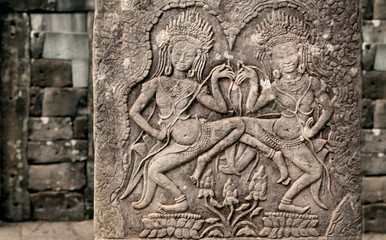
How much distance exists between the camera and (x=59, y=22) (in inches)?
254

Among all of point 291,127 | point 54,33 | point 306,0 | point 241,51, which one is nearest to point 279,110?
point 291,127

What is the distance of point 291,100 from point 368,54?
264 cm

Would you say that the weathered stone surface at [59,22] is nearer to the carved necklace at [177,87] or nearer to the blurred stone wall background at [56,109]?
the blurred stone wall background at [56,109]

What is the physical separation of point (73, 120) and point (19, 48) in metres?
0.96

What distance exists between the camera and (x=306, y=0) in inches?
162

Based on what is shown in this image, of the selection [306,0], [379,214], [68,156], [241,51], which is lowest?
[379,214]

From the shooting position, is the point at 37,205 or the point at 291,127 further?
the point at 37,205

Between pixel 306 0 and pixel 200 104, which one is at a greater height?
pixel 306 0

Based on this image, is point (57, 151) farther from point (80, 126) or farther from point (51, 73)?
point (51, 73)

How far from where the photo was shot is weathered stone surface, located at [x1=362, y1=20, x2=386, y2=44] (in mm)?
6395

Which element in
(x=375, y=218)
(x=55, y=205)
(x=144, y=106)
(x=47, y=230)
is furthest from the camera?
(x=55, y=205)

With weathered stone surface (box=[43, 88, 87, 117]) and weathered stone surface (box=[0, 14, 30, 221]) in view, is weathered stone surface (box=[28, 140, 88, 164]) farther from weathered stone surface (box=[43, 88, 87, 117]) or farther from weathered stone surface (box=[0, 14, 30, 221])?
weathered stone surface (box=[43, 88, 87, 117])

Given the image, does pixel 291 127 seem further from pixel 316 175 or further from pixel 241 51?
pixel 241 51

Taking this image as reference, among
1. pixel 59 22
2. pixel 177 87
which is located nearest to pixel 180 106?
pixel 177 87
